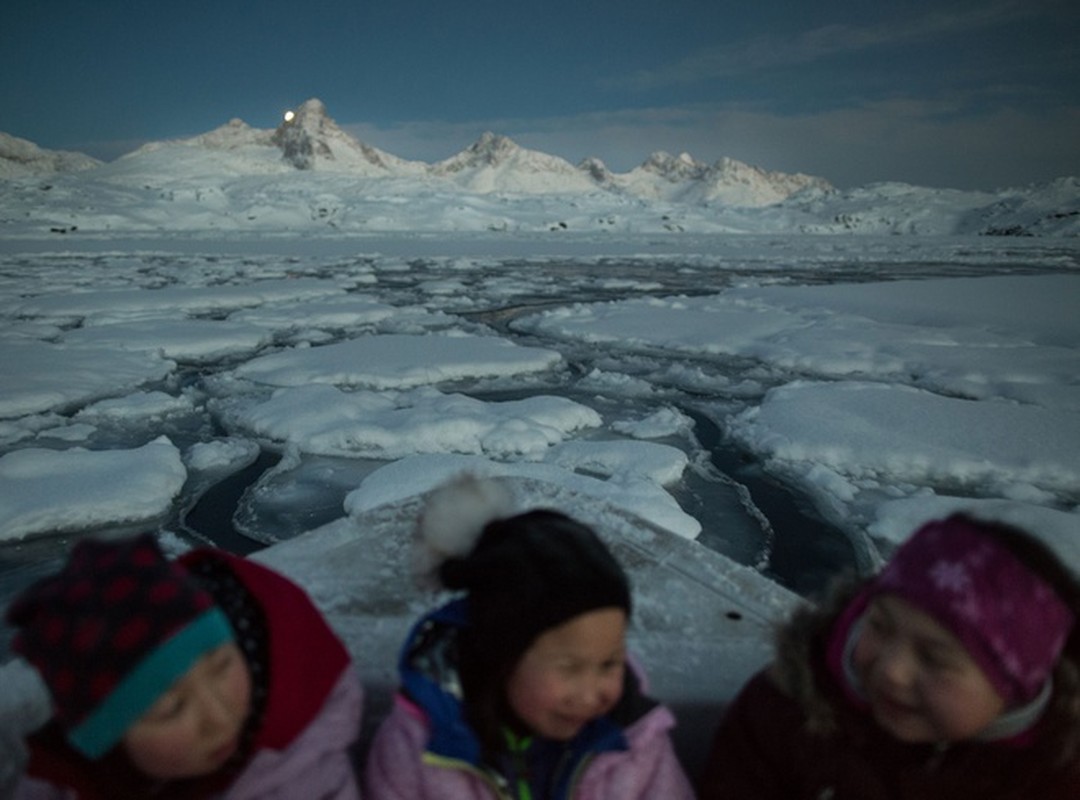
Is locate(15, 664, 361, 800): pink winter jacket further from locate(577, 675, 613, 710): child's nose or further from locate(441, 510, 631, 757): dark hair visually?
locate(577, 675, 613, 710): child's nose

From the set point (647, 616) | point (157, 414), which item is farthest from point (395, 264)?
point (647, 616)

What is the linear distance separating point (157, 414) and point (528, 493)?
3.61 meters

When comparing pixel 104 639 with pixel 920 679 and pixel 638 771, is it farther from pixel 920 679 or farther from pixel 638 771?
pixel 920 679

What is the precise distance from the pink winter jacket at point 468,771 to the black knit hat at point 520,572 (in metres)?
0.18

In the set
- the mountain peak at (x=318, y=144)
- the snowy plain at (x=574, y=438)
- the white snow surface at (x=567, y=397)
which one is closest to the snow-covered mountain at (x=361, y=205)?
the mountain peak at (x=318, y=144)

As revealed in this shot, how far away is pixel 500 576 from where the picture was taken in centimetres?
93

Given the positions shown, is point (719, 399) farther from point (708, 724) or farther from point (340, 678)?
point (340, 678)

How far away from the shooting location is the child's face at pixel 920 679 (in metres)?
0.81

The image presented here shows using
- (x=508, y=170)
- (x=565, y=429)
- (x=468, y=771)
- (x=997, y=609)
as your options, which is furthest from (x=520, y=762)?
(x=508, y=170)

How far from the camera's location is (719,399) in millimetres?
5133

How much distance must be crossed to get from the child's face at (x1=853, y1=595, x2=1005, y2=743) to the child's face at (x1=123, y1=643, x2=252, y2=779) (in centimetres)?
82

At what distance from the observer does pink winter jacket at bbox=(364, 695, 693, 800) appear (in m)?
0.98

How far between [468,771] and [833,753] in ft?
1.75

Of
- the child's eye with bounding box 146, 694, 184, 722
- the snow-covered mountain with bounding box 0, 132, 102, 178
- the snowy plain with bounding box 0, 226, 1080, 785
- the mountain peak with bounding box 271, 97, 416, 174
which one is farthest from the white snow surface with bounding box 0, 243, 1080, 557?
the snow-covered mountain with bounding box 0, 132, 102, 178
